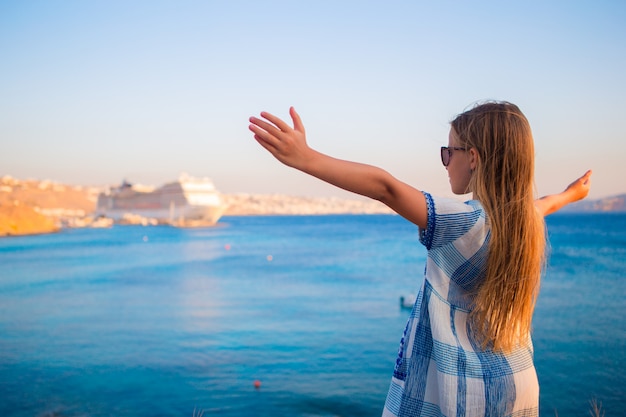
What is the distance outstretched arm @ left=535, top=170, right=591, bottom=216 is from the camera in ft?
5.56

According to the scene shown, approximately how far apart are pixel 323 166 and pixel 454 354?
0.51 metres

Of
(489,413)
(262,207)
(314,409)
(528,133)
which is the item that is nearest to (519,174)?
(528,133)

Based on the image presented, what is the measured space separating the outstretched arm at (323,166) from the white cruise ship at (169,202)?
62081mm

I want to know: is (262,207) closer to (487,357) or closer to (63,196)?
(63,196)

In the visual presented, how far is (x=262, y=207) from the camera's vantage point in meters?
122

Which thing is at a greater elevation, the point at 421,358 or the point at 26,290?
the point at 421,358

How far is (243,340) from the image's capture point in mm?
10953

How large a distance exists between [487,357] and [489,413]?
0.39ft

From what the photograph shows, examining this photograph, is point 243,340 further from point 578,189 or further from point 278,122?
point 278,122

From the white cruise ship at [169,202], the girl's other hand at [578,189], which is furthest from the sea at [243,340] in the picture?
the white cruise ship at [169,202]

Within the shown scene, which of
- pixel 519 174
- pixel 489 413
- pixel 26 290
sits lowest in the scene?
pixel 26 290

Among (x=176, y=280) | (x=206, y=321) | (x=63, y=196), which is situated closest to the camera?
(x=206, y=321)

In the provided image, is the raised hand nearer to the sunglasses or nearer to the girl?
the girl

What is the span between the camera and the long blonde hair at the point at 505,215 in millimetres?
1200
